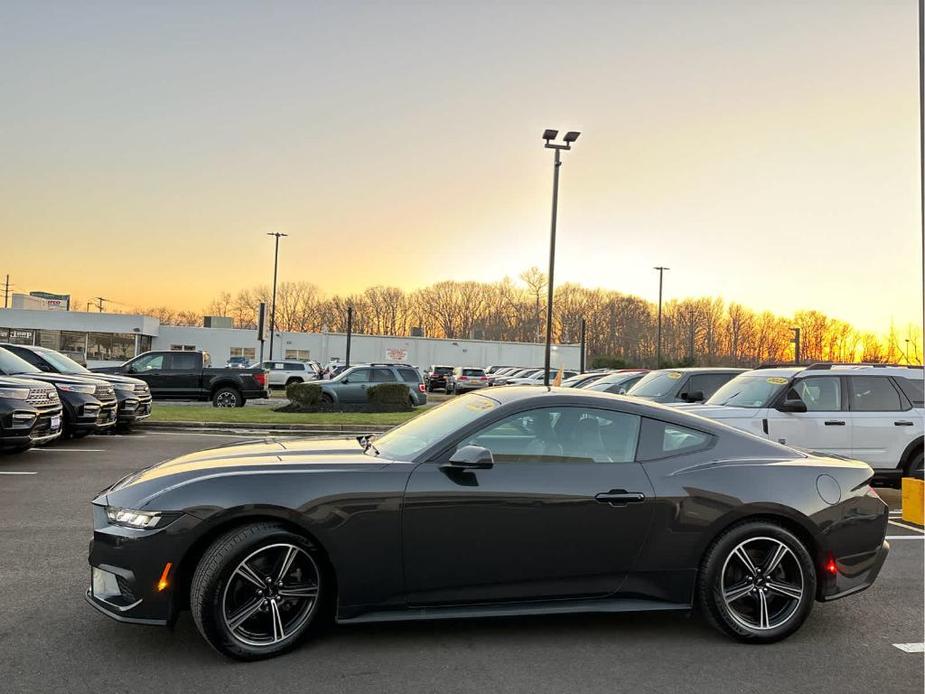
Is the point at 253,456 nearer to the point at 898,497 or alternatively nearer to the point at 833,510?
the point at 833,510

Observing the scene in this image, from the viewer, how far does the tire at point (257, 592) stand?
357 cm

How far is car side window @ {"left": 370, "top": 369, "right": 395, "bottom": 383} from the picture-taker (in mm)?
23234

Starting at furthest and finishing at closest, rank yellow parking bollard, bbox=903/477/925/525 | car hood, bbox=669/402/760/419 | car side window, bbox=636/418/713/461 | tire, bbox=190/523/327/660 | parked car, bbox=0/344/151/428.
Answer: parked car, bbox=0/344/151/428
car hood, bbox=669/402/760/419
yellow parking bollard, bbox=903/477/925/525
car side window, bbox=636/418/713/461
tire, bbox=190/523/327/660

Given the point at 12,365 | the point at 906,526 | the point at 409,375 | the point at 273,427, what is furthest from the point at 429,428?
the point at 409,375

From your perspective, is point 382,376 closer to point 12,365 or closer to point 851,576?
point 12,365

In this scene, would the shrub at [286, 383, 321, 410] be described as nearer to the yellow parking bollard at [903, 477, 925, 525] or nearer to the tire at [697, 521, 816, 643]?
the yellow parking bollard at [903, 477, 925, 525]

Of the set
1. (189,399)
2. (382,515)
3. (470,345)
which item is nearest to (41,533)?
(382,515)

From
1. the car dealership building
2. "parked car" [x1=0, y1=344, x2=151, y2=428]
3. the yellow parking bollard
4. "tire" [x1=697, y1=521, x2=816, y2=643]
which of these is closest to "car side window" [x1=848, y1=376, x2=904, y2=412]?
the yellow parking bollard

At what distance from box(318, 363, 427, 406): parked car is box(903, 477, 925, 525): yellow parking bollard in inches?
681

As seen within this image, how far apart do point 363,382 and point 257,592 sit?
1945cm

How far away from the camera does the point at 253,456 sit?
14.1 feet

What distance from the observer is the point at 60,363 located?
13.6m

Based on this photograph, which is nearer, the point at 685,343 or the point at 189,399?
the point at 189,399

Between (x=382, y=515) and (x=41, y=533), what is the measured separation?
4013 mm
